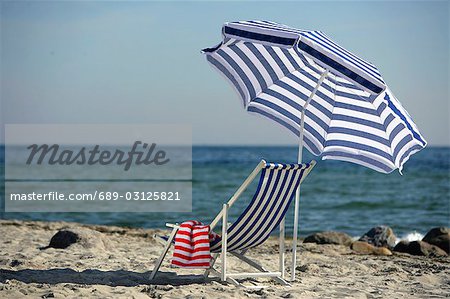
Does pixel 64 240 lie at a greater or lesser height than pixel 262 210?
lesser

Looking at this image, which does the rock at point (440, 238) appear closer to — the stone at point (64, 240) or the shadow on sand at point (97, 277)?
the shadow on sand at point (97, 277)

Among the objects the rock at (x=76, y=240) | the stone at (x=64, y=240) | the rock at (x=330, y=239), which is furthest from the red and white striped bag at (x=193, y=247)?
the rock at (x=330, y=239)

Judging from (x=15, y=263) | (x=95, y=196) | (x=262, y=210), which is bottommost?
(x=15, y=263)

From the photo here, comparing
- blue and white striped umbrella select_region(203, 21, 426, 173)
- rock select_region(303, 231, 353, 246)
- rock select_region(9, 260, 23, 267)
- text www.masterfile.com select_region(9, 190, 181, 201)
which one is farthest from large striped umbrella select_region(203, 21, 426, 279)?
text www.masterfile.com select_region(9, 190, 181, 201)

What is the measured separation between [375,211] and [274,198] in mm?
13649

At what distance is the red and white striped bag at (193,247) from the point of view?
18.5 feet

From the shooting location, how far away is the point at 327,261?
7.53 meters

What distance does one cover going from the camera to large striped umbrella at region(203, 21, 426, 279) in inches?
231

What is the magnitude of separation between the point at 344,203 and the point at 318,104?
14.0m

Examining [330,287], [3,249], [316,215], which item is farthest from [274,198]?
[316,215]

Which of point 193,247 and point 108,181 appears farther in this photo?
point 108,181

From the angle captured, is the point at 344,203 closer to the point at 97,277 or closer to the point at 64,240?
the point at 64,240

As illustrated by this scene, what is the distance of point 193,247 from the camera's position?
5.70 meters

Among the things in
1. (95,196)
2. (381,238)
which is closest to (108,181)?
(95,196)
